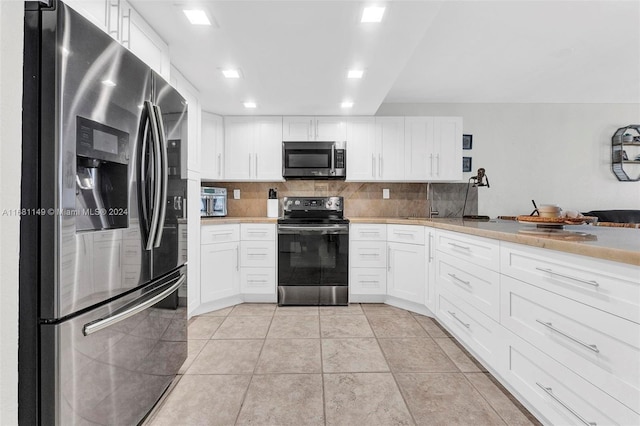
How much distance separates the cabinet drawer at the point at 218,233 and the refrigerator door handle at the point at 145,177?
5.23 feet

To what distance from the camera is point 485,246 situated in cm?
174

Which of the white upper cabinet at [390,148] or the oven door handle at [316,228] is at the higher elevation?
the white upper cabinet at [390,148]

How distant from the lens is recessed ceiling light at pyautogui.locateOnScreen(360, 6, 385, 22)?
5.32ft

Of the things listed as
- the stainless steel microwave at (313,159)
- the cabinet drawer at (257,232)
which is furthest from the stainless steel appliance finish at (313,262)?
the stainless steel microwave at (313,159)

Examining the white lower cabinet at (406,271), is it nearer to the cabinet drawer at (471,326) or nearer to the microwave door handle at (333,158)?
the cabinet drawer at (471,326)

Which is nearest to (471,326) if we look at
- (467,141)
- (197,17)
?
(197,17)

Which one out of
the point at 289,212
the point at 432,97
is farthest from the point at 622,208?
the point at 289,212

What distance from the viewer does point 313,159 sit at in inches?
135

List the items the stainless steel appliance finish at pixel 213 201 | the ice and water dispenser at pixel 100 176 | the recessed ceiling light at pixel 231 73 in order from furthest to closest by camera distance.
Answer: the stainless steel appliance finish at pixel 213 201
the recessed ceiling light at pixel 231 73
the ice and water dispenser at pixel 100 176

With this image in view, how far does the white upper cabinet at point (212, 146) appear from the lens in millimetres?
3350

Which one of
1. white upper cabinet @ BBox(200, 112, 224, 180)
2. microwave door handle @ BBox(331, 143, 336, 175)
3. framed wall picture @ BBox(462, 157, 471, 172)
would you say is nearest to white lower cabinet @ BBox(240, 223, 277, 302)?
white upper cabinet @ BBox(200, 112, 224, 180)

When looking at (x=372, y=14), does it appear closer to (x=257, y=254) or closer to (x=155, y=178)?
(x=155, y=178)

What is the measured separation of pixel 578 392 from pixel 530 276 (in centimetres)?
46

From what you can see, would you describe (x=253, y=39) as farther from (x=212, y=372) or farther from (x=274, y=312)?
(x=274, y=312)
